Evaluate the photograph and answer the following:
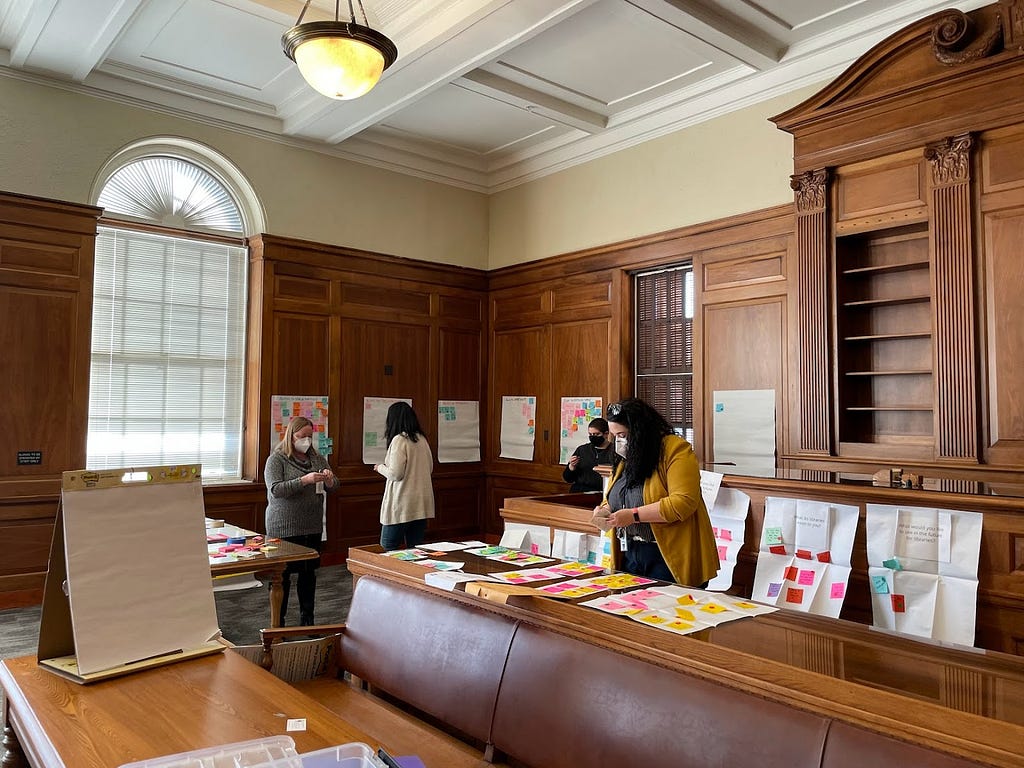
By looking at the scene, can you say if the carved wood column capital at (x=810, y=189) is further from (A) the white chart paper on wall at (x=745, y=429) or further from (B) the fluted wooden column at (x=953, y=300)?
(A) the white chart paper on wall at (x=745, y=429)

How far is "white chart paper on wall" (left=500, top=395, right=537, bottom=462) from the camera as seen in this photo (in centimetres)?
779

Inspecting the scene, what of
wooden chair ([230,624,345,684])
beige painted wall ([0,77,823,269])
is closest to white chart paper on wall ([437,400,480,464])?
beige painted wall ([0,77,823,269])

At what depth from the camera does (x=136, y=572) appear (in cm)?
197

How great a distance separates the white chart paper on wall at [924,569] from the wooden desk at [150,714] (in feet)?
8.30

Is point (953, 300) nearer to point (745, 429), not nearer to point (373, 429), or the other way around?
point (745, 429)

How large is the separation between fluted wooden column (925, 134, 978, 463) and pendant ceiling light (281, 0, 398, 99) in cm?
335

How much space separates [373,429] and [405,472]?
7.52ft

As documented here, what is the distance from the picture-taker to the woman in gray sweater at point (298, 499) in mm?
4617

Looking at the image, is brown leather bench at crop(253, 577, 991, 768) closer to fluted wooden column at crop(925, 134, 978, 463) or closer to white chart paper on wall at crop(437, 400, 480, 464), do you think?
fluted wooden column at crop(925, 134, 978, 463)

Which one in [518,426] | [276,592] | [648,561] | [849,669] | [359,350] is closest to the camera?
[849,669]

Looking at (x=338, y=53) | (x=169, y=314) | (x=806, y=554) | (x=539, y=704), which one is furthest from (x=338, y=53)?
(x=169, y=314)

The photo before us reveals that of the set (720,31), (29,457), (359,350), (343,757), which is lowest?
(343,757)

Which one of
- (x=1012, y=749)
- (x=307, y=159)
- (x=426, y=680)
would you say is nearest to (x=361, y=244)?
(x=307, y=159)

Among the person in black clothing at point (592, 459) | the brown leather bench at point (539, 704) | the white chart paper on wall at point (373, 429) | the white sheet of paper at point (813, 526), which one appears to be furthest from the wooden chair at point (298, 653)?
the white chart paper on wall at point (373, 429)
